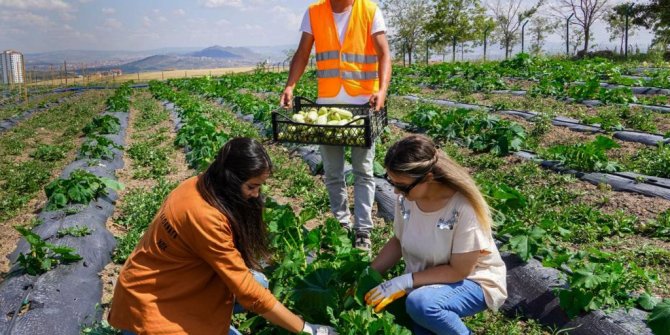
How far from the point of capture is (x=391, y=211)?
4.68 m

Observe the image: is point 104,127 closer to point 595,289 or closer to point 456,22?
point 595,289

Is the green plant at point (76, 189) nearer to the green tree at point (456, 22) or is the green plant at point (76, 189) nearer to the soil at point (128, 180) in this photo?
the soil at point (128, 180)

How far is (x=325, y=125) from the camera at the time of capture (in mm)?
3139

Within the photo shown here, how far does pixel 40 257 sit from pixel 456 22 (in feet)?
99.8

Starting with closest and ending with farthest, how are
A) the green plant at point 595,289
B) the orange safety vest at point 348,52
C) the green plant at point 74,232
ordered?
1. the green plant at point 595,289
2. the orange safety vest at point 348,52
3. the green plant at point 74,232

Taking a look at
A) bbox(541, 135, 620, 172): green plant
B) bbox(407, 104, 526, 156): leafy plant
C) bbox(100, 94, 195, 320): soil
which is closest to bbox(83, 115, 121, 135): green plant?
bbox(100, 94, 195, 320): soil

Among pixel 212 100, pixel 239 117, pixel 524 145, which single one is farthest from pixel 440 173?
pixel 212 100

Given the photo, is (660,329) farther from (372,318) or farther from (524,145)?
(524,145)

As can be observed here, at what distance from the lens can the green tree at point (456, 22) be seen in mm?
30953

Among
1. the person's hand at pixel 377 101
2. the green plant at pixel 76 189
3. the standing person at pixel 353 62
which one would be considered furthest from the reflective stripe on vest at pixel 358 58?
the green plant at pixel 76 189

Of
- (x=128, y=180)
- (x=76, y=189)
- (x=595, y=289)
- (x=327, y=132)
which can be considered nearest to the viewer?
(x=595, y=289)

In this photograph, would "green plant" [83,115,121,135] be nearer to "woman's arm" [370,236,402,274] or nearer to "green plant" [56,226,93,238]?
"green plant" [56,226,93,238]

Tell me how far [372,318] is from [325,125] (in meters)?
1.21

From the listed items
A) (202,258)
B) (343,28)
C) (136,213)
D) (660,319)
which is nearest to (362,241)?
(343,28)
